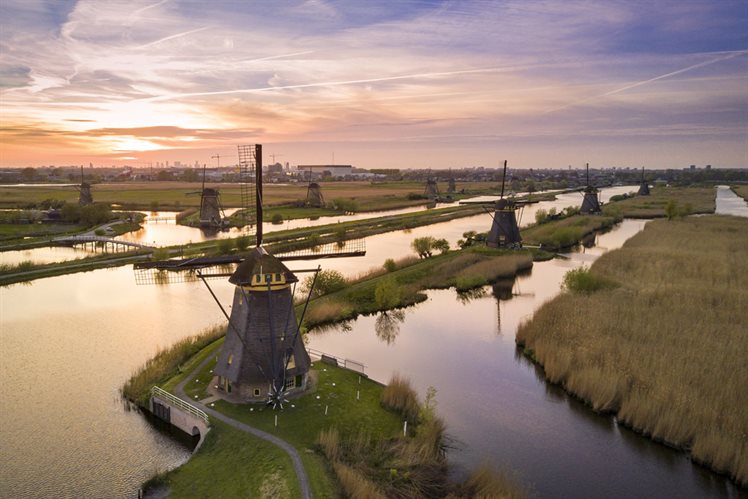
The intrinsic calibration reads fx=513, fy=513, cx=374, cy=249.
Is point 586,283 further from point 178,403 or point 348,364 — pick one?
point 178,403

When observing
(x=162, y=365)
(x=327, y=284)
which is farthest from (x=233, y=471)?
(x=327, y=284)

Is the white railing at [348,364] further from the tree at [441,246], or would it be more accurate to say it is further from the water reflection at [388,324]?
the tree at [441,246]

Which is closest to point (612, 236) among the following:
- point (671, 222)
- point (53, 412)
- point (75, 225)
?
point (671, 222)

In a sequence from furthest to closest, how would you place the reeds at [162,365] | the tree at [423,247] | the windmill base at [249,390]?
the tree at [423,247]
the reeds at [162,365]
the windmill base at [249,390]

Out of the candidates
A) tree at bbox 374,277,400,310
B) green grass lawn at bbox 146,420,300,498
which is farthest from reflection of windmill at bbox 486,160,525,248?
green grass lawn at bbox 146,420,300,498

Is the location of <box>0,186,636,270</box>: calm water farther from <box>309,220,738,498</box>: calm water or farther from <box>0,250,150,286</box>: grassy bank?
<box>309,220,738,498</box>: calm water

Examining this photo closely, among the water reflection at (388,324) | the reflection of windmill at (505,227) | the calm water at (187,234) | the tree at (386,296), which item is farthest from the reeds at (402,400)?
the reflection of windmill at (505,227)
